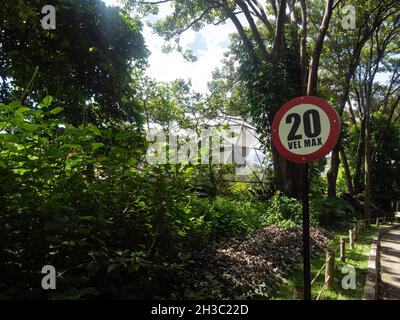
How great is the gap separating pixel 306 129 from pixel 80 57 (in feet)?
32.3

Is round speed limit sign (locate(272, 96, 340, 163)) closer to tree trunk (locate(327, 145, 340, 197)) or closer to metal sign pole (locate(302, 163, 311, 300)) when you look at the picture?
metal sign pole (locate(302, 163, 311, 300))

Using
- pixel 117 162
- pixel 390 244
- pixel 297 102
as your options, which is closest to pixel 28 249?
pixel 117 162

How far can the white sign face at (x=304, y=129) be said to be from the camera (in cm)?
363

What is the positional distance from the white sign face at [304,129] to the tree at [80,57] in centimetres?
716

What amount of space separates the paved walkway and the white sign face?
4.19 m

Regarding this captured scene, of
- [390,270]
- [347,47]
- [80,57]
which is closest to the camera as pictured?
[390,270]

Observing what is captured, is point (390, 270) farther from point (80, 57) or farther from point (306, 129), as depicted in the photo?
point (80, 57)

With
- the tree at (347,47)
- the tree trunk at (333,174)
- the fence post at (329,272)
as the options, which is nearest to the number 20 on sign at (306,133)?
the fence post at (329,272)

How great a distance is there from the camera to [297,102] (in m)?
3.80

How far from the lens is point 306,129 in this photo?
147 inches

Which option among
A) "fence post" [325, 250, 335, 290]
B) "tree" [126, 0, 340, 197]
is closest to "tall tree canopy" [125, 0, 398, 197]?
"tree" [126, 0, 340, 197]

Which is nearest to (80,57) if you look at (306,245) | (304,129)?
(304,129)

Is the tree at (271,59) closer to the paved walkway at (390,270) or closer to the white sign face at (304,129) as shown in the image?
the paved walkway at (390,270)

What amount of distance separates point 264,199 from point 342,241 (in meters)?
7.18
